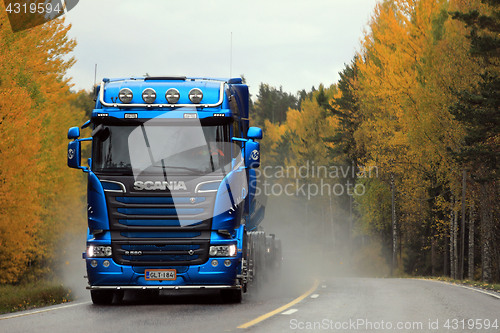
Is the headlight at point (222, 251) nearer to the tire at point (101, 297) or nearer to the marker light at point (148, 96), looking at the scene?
the tire at point (101, 297)

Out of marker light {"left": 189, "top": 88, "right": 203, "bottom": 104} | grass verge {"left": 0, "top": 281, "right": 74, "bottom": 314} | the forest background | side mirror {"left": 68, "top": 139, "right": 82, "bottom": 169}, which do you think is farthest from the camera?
the forest background

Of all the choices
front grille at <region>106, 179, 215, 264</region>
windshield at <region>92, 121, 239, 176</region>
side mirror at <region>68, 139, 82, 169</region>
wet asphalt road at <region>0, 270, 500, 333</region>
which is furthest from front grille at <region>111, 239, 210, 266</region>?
side mirror at <region>68, 139, 82, 169</region>

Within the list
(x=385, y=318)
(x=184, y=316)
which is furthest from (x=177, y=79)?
(x=385, y=318)

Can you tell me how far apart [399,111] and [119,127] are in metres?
24.2

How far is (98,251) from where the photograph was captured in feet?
34.0

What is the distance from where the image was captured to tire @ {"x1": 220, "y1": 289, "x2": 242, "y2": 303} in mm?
11445

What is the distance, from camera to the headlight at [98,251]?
33.9 feet

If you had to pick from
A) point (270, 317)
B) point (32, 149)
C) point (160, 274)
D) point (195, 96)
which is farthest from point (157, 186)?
point (32, 149)

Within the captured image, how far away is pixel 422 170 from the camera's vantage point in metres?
32.4
